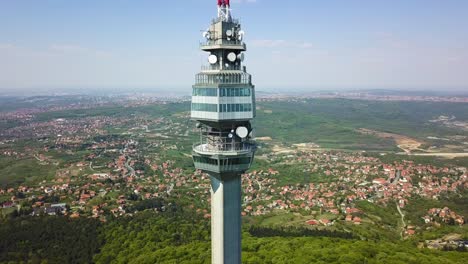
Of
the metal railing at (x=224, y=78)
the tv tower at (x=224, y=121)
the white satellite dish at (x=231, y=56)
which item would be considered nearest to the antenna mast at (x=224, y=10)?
the tv tower at (x=224, y=121)

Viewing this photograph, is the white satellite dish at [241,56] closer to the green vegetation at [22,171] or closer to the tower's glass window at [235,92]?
the tower's glass window at [235,92]

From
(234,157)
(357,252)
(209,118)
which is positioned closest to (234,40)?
(209,118)

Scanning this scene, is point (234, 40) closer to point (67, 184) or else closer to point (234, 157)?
point (234, 157)

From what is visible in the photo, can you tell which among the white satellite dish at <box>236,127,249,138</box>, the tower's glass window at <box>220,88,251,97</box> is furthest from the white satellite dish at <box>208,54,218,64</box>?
the white satellite dish at <box>236,127,249,138</box>

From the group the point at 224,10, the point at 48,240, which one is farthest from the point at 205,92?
the point at 48,240

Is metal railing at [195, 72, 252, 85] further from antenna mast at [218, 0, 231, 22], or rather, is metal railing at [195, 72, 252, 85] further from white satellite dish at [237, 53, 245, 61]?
antenna mast at [218, 0, 231, 22]

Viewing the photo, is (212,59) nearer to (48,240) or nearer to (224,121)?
(224,121)

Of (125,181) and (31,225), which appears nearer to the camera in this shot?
(31,225)

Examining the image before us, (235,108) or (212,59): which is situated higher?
(212,59)
